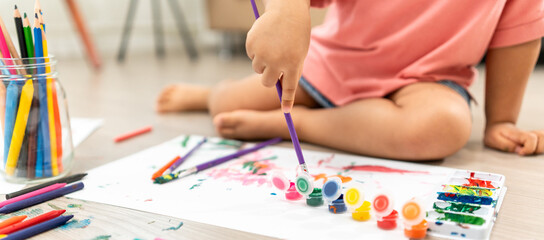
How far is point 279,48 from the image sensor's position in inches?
17.6

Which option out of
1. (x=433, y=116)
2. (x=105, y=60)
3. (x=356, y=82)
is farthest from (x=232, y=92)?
(x=105, y=60)

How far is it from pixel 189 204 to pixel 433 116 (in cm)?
31

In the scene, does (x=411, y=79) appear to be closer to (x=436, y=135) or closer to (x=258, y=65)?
(x=436, y=135)

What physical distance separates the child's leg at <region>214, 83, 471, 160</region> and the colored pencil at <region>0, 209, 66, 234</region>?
346mm

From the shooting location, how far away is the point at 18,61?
0.51 meters

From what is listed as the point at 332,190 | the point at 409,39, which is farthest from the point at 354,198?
the point at 409,39

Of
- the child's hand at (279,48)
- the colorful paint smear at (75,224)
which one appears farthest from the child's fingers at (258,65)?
the colorful paint smear at (75,224)

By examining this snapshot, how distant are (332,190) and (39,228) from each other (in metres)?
0.25

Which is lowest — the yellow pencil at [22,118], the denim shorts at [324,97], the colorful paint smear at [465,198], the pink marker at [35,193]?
the colorful paint smear at [465,198]

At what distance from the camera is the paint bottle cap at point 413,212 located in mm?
385

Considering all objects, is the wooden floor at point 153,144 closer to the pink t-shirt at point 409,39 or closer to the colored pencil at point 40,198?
the colored pencil at point 40,198

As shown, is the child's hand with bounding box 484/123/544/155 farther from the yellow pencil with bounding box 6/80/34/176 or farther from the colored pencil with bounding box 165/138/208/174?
the yellow pencil with bounding box 6/80/34/176

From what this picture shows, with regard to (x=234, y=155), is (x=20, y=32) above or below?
above

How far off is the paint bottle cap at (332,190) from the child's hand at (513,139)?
1.12 ft
